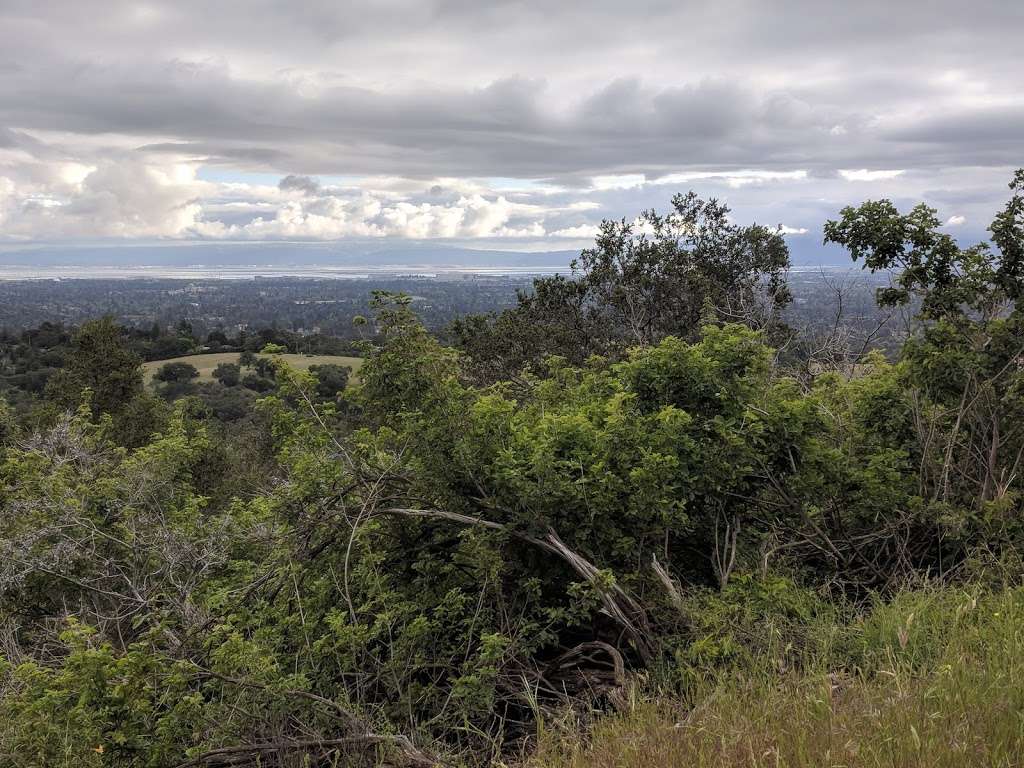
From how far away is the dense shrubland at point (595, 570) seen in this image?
360cm

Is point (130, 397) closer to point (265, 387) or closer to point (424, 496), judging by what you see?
point (265, 387)

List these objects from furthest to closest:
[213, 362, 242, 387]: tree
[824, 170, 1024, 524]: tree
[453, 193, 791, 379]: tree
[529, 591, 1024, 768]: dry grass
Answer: [213, 362, 242, 387]: tree → [453, 193, 791, 379]: tree → [824, 170, 1024, 524]: tree → [529, 591, 1024, 768]: dry grass

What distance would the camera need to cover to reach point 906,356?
657cm

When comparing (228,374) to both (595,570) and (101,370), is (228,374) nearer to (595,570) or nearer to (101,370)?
(101,370)

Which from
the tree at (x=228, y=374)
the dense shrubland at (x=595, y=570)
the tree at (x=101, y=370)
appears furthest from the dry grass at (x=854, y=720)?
the tree at (x=228, y=374)

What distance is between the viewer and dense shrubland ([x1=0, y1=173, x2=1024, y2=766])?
142 inches

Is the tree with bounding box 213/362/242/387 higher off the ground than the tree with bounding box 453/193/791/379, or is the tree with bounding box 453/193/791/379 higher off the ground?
the tree with bounding box 453/193/791/379

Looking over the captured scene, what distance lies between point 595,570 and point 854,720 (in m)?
1.95

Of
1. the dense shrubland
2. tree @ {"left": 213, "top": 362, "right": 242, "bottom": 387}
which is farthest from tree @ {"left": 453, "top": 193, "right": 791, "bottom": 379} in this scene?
tree @ {"left": 213, "top": 362, "right": 242, "bottom": 387}

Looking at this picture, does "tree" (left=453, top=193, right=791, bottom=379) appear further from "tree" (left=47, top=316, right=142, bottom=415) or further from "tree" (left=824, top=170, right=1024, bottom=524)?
"tree" (left=47, top=316, right=142, bottom=415)

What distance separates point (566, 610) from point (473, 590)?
2.60 feet

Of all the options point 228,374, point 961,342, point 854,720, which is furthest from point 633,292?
point 228,374

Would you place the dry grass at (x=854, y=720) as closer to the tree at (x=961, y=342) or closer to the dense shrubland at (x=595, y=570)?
the dense shrubland at (x=595, y=570)

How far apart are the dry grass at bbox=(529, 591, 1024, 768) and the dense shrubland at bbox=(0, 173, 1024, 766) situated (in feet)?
0.05
